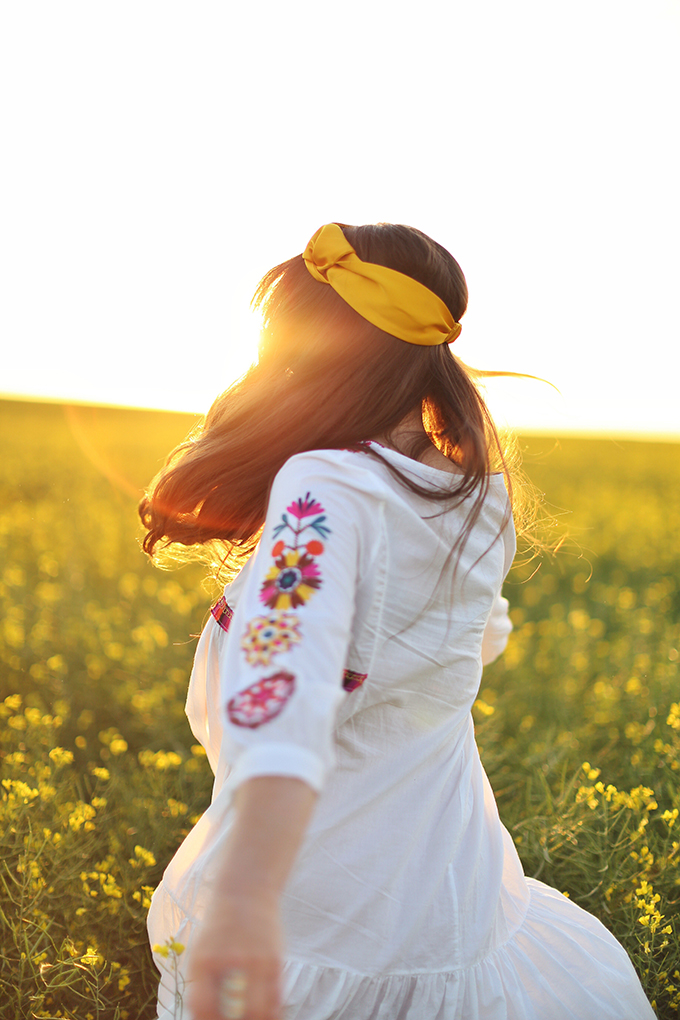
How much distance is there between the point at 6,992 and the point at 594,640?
4010 millimetres

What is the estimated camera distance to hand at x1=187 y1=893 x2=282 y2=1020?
2.13ft

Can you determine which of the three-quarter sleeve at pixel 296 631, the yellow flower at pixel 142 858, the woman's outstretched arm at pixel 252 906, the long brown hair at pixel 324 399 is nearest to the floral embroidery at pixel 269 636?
the three-quarter sleeve at pixel 296 631

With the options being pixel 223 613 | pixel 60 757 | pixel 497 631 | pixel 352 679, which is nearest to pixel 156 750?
pixel 60 757

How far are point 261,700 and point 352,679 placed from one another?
0.27 m

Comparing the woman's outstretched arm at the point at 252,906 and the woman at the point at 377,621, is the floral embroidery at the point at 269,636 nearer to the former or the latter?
the woman at the point at 377,621

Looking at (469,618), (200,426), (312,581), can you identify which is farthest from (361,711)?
(200,426)

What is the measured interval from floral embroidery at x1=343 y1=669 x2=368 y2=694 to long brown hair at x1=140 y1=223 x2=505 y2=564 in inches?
11.0

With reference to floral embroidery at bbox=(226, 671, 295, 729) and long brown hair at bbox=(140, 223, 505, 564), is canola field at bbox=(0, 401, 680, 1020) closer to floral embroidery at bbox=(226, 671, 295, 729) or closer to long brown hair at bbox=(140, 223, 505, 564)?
long brown hair at bbox=(140, 223, 505, 564)

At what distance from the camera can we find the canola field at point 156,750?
189 cm

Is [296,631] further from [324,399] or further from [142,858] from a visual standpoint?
[142,858]

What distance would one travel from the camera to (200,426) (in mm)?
1519

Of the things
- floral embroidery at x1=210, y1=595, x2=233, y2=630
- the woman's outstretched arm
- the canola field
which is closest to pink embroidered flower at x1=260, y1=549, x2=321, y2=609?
the woman's outstretched arm

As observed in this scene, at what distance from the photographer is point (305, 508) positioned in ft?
2.94

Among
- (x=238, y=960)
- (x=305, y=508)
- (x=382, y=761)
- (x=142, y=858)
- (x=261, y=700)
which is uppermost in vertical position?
(x=305, y=508)
